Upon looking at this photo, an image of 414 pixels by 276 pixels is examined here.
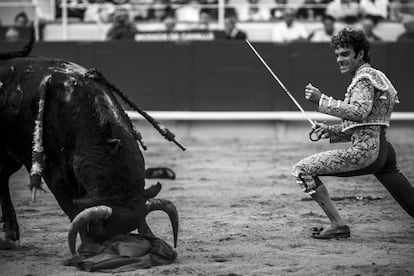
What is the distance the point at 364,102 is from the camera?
4.87 m

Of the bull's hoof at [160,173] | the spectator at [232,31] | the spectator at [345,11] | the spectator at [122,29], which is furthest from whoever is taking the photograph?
the spectator at [345,11]

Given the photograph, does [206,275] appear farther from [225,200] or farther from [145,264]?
[225,200]

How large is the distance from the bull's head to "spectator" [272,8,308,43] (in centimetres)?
834

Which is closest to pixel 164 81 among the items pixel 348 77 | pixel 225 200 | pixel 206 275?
pixel 348 77

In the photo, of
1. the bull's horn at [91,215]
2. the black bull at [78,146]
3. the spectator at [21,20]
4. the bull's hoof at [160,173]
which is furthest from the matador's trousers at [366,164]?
the spectator at [21,20]

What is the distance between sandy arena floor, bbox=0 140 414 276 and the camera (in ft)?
14.5

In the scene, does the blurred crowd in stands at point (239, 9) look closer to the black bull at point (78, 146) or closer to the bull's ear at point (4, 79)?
the bull's ear at point (4, 79)

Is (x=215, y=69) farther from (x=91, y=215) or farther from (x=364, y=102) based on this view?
(x=91, y=215)

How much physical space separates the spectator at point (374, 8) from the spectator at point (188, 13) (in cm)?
238

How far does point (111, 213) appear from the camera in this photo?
413 cm

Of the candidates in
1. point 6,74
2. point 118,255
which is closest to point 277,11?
point 6,74

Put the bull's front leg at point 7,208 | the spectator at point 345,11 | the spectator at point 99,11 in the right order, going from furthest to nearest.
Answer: the spectator at point 99,11 < the spectator at point 345,11 < the bull's front leg at point 7,208

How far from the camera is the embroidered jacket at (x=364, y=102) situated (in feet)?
15.9

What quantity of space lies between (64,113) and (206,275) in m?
1.14
